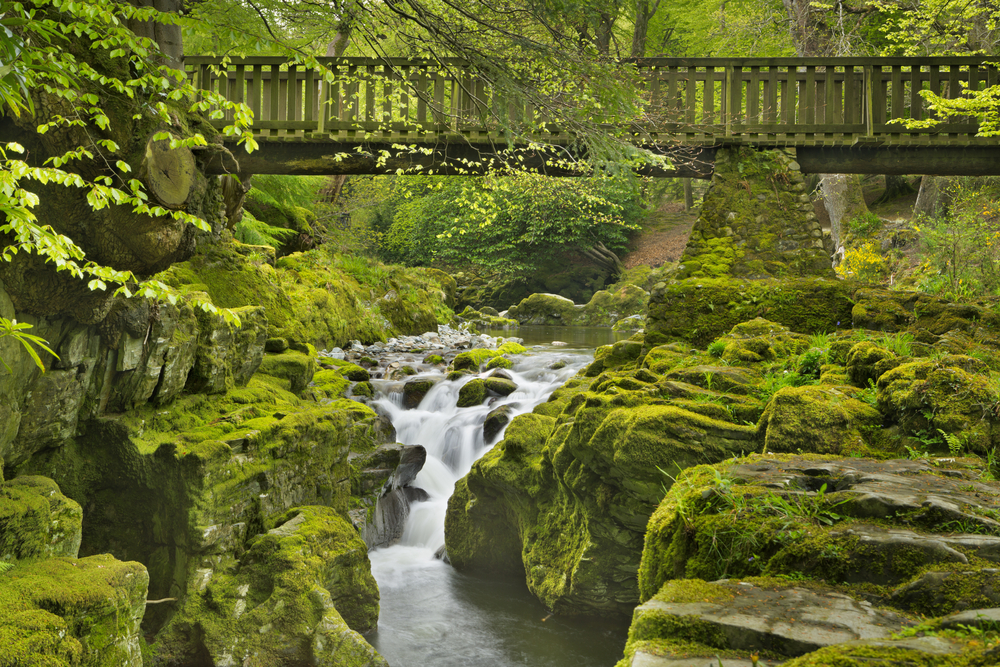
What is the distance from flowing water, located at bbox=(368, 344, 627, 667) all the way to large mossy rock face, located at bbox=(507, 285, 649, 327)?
14.9m

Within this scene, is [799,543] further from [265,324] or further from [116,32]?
[265,324]

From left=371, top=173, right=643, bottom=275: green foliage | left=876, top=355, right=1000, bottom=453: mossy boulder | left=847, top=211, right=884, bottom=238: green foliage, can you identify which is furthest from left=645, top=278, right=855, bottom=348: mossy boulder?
left=371, top=173, right=643, bottom=275: green foliage

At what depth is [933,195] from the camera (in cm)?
1572

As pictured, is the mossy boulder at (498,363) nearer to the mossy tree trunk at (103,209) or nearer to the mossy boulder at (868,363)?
the mossy tree trunk at (103,209)

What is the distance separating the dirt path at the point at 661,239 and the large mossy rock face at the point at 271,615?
24.6 m

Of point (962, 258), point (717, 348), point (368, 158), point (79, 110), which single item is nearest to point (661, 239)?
point (962, 258)

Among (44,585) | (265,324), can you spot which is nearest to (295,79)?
(265,324)

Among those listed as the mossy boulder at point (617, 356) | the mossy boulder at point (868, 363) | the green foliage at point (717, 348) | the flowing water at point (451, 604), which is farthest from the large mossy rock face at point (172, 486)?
the mossy boulder at point (868, 363)

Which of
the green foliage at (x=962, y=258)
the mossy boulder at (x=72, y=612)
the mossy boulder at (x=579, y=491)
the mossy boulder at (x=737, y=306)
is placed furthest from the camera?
the green foliage at (x=962, y=258)

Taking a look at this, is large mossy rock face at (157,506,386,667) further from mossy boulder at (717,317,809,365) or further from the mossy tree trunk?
mossy boulder at (717,317,809,365)

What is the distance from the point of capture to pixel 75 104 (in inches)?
185

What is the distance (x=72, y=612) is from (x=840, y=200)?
54.3ft

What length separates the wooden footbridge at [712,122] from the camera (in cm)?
931

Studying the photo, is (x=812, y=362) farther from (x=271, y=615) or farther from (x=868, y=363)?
(x=271, y=615)
